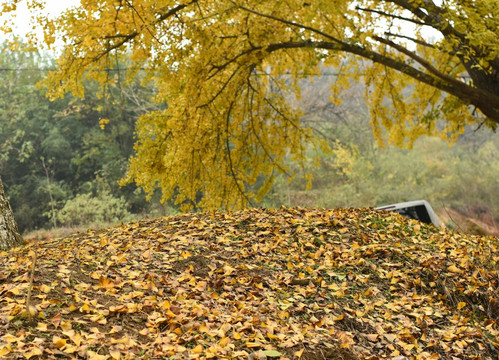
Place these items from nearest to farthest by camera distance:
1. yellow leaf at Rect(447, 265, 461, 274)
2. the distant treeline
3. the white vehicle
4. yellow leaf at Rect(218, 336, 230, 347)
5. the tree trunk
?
yellow leaf at Rect(218, 336, 230, 347)
yellow leaf at Rect(447, 265, 461, 274)
the tree trunk
the white vehicle
the distant treeline

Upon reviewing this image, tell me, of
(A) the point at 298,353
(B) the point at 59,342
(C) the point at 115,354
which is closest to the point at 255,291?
(A) the point at 298,353

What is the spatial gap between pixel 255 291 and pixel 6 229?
344cm

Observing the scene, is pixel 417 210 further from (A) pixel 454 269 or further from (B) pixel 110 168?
(B) pixel 110 168

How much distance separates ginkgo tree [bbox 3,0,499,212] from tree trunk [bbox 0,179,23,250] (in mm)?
1927

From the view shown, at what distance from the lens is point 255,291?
4.12 metres

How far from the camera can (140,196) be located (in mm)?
20859

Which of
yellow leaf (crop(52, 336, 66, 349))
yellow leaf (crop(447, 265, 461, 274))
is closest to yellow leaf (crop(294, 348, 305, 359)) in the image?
yellow leaf (crop(52, 336, 66, 349))

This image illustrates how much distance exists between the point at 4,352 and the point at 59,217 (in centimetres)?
1650

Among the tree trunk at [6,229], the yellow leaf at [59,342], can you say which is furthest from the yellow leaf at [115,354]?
the tree trunk at [6,229]

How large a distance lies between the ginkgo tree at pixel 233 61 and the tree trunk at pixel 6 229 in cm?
193

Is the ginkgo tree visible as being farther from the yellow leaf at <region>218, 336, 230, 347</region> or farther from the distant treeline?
the distant treeline

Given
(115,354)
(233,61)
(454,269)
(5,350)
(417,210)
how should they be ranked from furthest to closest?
1. (417,210)
2. (233,61)
3. (454,269)
4. (115,354)
5. (5,350)

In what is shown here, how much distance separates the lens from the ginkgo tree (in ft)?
20.5

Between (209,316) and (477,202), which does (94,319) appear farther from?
(477,202)
